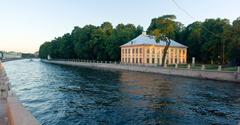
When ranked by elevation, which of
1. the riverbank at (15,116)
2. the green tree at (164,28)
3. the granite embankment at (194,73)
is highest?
the green tree at (164,28)

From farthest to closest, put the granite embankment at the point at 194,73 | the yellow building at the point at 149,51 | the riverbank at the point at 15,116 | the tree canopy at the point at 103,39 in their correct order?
the tree canopy at the point at 103,39
the yellow building at the point at 149,51
the granite embankment at the point at 194,73
the riverbank at the point at 15,116

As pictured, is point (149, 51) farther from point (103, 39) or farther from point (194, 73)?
point (194, 73)

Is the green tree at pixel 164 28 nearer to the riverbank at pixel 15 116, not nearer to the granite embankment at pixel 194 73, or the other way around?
the granite embankment at pixel 194 73

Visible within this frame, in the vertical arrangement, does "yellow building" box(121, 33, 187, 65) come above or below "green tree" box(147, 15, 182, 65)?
below

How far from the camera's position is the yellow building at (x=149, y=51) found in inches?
3226

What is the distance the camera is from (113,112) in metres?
16.9

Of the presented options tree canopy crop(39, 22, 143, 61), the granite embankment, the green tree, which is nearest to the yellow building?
tree canopy crop(39, 22, 143, 61)

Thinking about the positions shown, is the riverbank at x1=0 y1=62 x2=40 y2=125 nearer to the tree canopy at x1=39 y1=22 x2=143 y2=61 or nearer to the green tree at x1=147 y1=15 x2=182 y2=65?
the green tree at x1=147 y1=15 x2=182 y2=65

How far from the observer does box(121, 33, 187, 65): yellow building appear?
3226 inches

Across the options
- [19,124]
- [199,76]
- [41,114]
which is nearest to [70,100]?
[41,114]

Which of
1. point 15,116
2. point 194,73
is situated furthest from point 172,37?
point 15,116

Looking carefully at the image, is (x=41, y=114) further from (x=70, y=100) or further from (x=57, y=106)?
(x=70, y=100)

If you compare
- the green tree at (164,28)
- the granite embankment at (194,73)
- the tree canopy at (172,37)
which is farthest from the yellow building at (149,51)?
the green tree at (164,28)

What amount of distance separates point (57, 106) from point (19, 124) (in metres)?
11.6
